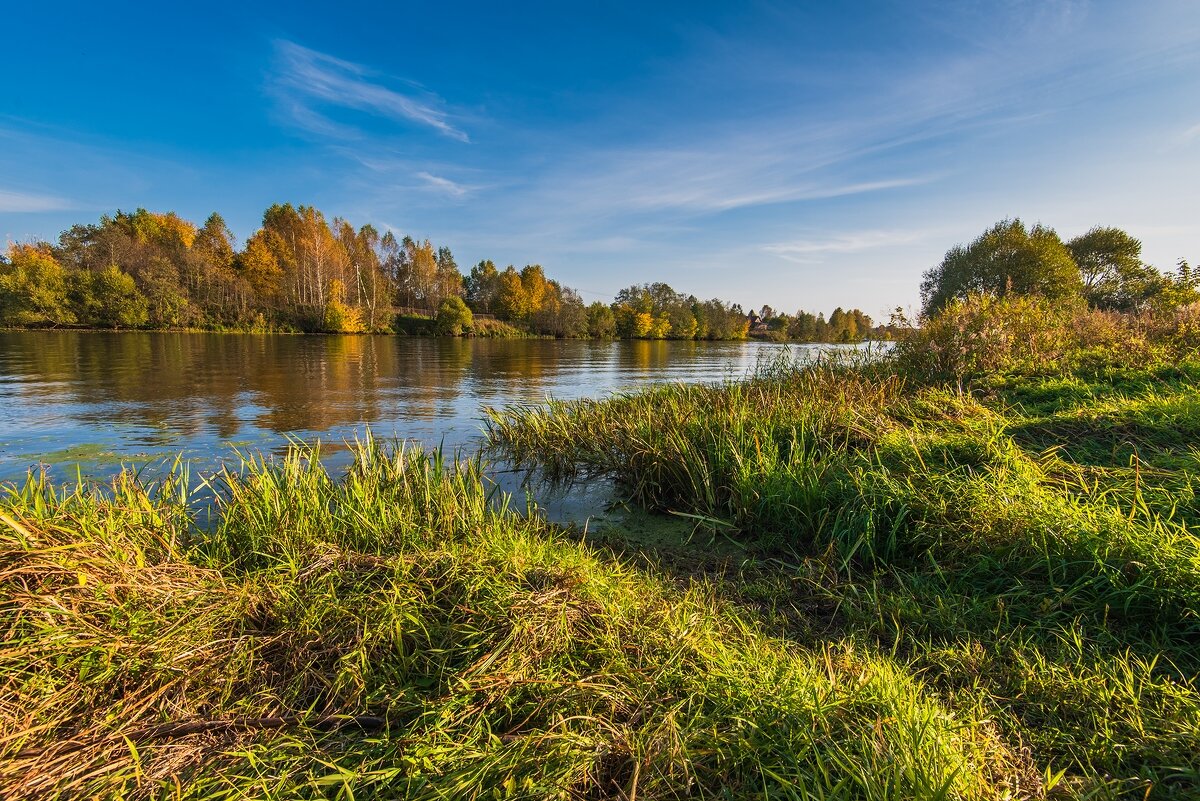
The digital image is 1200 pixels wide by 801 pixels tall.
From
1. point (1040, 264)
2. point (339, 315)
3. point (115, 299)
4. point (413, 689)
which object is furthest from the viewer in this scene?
point (339, 315)

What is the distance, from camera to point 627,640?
260 cm

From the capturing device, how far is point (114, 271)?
51.3 m

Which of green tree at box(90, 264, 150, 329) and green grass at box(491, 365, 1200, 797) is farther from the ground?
green tree at box(90, 264, 150, 329)

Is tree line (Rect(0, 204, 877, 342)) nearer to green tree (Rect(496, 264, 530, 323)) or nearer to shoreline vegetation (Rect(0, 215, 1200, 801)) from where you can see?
green tree (Rect(496, 264, 530, 323))

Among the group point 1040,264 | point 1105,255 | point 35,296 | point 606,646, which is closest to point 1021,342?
point 606,646

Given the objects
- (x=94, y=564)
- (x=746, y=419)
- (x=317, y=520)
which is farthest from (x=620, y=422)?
(x=94, y=564)

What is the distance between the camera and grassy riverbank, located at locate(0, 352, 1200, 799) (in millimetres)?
1886

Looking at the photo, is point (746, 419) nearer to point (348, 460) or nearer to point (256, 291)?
point (348, 460)

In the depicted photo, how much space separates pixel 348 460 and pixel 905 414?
8565 millimetres

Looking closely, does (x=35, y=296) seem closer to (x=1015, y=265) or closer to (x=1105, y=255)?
(x=1015, y=265)

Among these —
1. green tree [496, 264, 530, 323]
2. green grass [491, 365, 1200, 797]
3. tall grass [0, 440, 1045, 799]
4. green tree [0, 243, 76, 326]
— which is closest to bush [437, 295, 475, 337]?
green tree [496, 264, 530, 323]

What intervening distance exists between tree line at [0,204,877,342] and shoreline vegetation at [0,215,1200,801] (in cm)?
4248

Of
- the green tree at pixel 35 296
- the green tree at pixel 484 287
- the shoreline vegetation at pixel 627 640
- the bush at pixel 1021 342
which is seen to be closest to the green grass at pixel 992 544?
the shoreline vegetation at pixel 627 640

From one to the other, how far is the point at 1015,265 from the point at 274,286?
79963 mm
